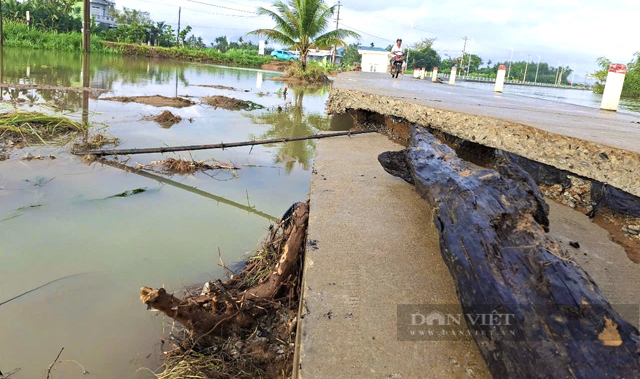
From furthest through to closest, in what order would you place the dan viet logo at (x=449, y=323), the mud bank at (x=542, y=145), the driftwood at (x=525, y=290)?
the mud bank at (x=542, y=145)
the dan viet logo at (x=449, y=323)
the driftwood at (x=525, y=290)

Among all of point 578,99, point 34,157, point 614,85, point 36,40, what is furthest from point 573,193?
point 36,40

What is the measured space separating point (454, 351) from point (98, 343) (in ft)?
5.14

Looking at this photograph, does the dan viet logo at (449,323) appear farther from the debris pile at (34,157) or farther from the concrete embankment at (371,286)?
the debris pile at (34,157)

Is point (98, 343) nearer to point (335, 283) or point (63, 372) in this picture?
point (63, 372)

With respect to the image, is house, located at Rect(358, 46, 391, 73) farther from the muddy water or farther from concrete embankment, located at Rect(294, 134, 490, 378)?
concrete embankment, located at Rect(294, 134, 490, 378)

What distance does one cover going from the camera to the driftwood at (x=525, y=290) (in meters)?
1.06

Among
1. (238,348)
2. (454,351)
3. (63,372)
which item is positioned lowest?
(63,372)

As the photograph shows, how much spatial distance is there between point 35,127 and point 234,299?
530cm

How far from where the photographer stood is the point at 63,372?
70.2 inches

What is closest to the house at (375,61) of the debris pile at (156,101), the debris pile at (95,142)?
the debris pile at (156,101)

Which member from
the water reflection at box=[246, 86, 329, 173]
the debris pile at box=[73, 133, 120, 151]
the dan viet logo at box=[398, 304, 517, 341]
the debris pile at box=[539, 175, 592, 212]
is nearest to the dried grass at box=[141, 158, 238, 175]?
the water reflection at box=[246, 86, 329, 173]

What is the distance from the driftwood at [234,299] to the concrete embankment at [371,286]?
0.19m

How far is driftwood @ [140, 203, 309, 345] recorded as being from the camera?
1.62m

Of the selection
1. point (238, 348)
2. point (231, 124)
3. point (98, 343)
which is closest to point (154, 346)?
point (98, 343)
